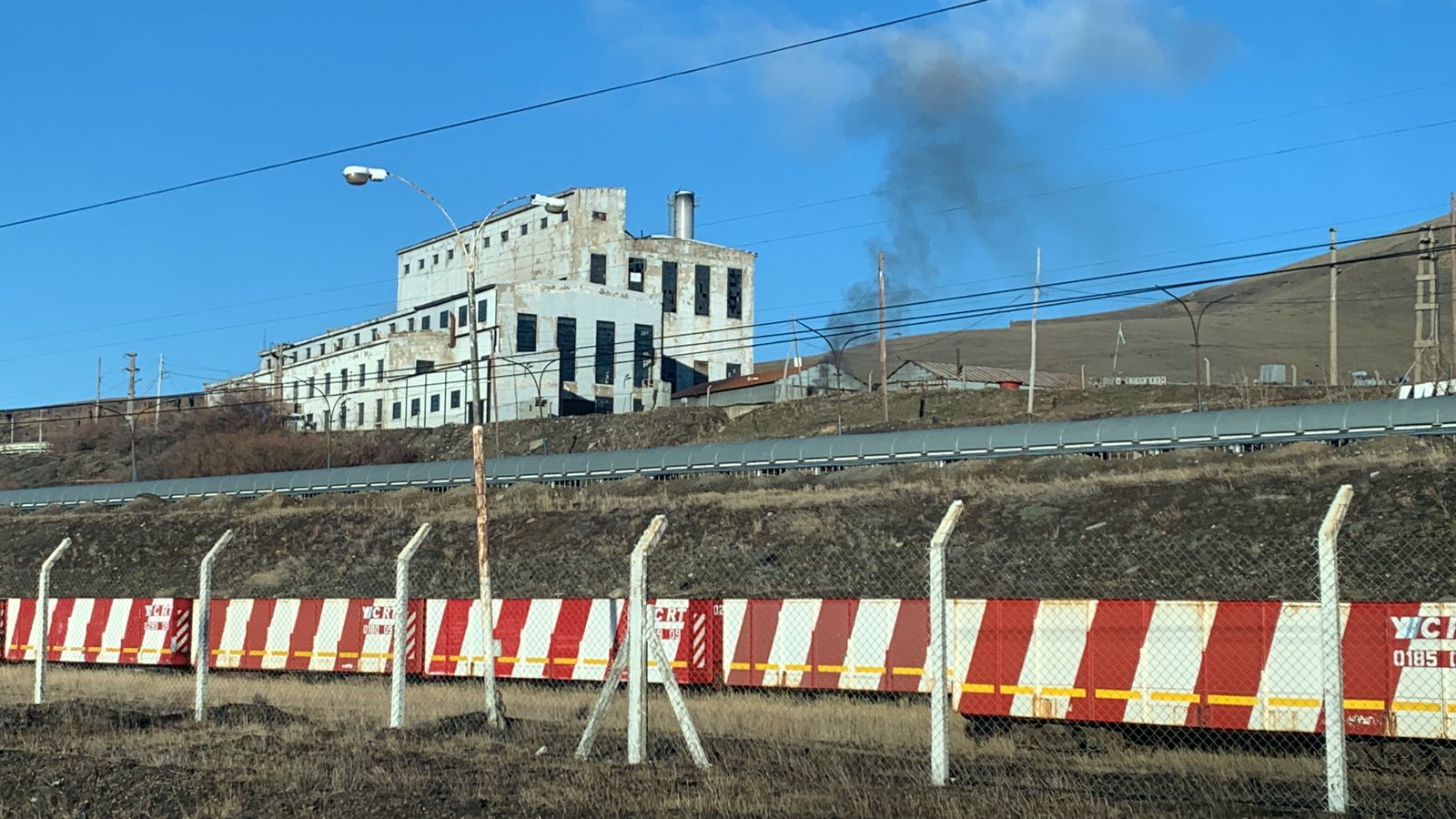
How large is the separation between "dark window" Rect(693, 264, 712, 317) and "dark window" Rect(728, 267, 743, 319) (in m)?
2.45

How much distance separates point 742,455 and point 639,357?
46.3 meters

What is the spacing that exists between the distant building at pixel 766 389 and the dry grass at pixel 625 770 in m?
70.6

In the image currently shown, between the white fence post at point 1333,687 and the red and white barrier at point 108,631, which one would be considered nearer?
the white fence post at point 1333,687

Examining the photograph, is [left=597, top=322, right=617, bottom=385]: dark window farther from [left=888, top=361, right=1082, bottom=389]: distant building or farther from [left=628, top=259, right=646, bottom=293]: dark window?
[left=888, top=361, right=1082, bottom=389]: distant building

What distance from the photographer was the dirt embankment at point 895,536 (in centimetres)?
2664

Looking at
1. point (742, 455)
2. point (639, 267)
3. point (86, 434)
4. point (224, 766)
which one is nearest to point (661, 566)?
point (742, 455)

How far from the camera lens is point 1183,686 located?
13633mm

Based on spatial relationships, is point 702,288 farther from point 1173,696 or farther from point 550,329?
point 1173,696

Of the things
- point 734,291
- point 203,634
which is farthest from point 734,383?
point 203,634

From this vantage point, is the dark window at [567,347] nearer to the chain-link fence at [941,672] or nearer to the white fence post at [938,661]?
the chain-link fence at [941,672]

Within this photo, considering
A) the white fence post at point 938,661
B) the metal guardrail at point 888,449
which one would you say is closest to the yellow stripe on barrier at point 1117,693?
the white fence post at point 938,661

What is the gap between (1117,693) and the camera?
45.6 feet

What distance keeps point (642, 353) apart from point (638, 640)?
85.3 meters

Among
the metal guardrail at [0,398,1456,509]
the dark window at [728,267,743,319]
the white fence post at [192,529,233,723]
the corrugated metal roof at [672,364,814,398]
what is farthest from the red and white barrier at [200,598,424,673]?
the dark window at [728,267,743,319]
